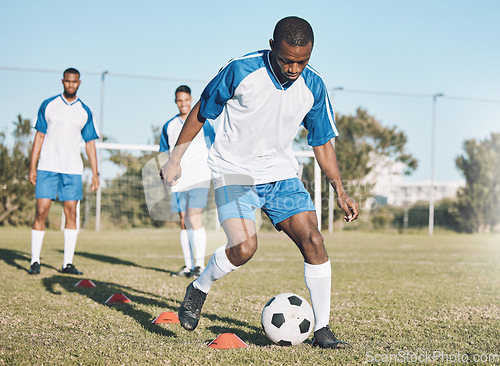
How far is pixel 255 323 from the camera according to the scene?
157 inches

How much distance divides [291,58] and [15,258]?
22.8ft

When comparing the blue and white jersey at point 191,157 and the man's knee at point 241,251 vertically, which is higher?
the blue and white jersey at point 191,157

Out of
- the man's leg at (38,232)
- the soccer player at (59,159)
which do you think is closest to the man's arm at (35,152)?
the soccer player at (59,159)

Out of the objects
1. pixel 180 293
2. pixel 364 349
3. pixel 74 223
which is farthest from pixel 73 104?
pixel 364 349

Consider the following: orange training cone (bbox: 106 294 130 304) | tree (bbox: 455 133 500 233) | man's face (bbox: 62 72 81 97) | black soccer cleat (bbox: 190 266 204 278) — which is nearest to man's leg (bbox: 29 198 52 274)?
man's face (bbox: 62 72 81 97)

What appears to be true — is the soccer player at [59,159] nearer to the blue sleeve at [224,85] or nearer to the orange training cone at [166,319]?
the orange training cone at [166,319]

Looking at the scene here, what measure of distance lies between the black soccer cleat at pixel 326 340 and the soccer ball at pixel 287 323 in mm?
70

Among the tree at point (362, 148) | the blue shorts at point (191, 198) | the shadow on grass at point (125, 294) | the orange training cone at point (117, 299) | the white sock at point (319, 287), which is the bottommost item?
the shadow on grass at point (125, 294)

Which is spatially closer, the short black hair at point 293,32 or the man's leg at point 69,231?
the short black hair at point 293,32

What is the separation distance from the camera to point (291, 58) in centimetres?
300

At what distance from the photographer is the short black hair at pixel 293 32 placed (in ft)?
9.77

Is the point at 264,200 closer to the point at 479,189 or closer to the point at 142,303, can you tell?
the point at 142,303

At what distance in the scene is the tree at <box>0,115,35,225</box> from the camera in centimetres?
1639

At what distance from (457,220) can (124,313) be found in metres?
22.1
